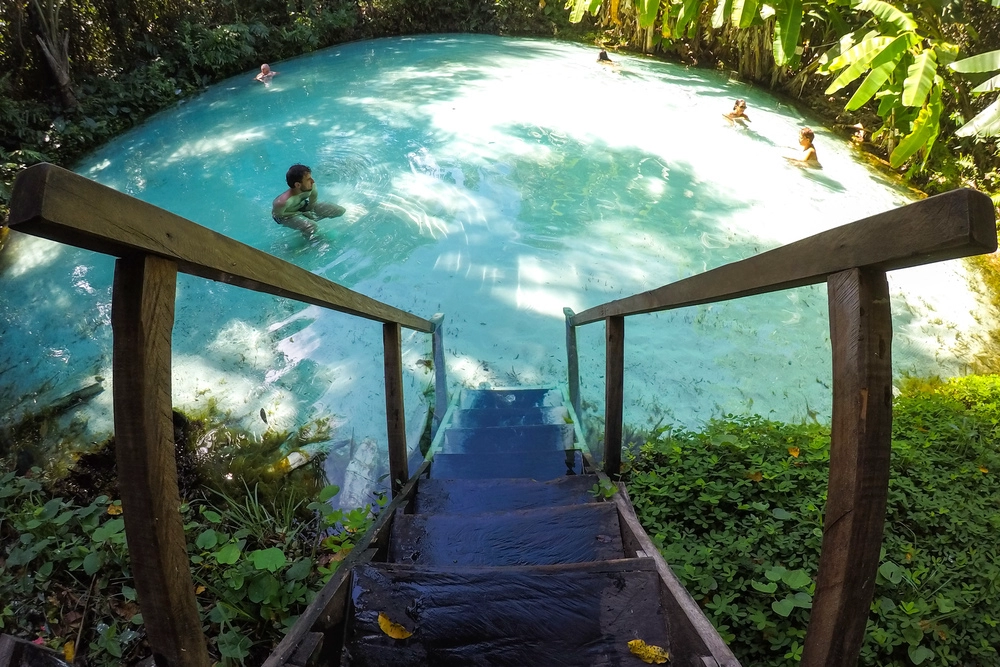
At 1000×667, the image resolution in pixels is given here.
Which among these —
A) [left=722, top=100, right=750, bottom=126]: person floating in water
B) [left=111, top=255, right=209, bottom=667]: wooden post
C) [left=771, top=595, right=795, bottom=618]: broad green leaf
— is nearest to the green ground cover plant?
[left=771, top=595, right=795, bottom=618]: broad green leaf

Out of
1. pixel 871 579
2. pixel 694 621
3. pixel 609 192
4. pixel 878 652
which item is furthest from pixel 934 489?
pixel 609 192

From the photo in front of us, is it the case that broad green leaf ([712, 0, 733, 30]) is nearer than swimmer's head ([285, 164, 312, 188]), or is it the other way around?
broad green leaf ([712, 0, 733, 30])

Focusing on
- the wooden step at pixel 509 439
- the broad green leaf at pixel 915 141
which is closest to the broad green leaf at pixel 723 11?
the broad green leaf at pixel 915 141

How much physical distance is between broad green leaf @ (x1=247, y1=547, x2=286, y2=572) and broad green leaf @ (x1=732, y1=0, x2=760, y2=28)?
4624mm

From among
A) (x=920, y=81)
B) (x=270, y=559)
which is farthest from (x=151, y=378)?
(x=920, y=81)

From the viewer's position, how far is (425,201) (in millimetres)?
7484

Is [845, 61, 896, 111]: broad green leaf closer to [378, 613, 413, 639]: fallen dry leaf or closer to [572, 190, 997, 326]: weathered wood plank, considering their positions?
[572, 190, 997, 326]: weathered wood plank

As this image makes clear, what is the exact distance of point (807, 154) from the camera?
7.75m

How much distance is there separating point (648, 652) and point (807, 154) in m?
8.21

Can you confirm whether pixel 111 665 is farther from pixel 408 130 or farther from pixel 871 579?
pixel 408 130

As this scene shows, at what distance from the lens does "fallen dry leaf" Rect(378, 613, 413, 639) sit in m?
1.43

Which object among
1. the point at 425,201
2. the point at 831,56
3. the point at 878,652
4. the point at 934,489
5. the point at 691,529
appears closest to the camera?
the point at 878,652

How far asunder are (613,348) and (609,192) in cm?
526

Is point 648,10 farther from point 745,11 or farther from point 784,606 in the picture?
point 784,606
